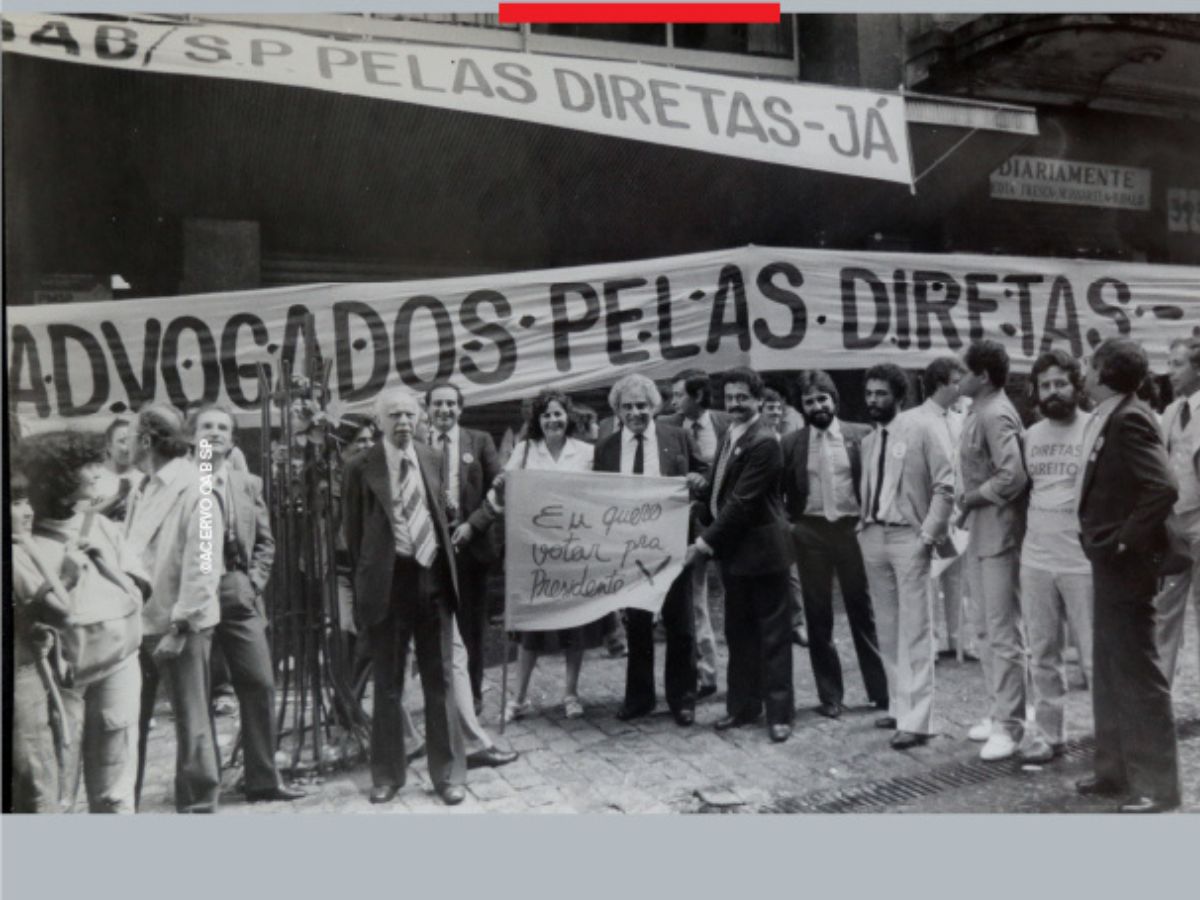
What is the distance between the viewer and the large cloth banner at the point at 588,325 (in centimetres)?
480

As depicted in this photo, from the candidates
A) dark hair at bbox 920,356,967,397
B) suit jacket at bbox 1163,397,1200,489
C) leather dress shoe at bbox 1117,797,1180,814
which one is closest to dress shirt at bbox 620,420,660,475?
dark hair at bbox 920,356,967,397

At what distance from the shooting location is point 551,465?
5.09 meters

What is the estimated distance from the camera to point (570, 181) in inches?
208

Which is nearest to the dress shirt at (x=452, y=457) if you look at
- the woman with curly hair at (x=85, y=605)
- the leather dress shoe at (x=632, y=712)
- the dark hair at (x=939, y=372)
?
the leather dress shoe at (x=632, y=712)

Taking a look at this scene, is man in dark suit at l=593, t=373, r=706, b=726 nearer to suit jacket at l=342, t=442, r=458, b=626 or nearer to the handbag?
suit jacket at l=342, t=442, r=458, b=626

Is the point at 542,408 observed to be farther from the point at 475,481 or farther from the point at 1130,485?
the point at 1130,485

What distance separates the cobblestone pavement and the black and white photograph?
2 cm

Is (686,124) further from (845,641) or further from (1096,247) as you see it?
(845,641)

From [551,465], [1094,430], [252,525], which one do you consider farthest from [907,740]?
[252,525]

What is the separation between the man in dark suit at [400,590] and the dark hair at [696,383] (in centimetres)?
129

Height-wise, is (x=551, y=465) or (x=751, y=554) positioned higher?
(x=551, y=465)

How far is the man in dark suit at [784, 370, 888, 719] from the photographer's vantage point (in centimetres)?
522

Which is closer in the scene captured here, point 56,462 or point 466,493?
point 56,462

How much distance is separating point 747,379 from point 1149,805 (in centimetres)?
260
